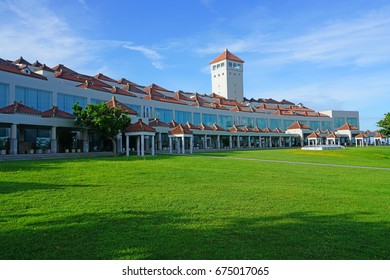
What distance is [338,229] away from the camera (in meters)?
7.95

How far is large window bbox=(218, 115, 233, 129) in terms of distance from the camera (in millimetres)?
66644

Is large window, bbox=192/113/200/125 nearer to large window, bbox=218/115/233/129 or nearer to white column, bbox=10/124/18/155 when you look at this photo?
large window, bbox=218/115/233/129

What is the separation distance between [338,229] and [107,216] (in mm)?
5650

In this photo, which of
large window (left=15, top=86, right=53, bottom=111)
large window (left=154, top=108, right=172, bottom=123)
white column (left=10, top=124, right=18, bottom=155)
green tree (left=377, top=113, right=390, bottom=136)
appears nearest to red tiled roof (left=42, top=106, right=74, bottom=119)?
large window (left=15, top=86, right=53, bottom=111)

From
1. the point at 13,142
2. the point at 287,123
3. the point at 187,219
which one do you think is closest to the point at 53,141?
the point at 13,142

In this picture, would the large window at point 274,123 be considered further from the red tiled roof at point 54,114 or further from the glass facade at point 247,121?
the red tiled roof at point 54,114

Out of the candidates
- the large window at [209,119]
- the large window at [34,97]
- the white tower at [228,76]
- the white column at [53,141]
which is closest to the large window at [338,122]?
the white tower at [228,76]

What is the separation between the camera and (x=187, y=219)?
852 cm

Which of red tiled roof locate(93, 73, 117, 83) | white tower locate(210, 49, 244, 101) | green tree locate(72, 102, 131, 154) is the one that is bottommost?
green tree locate(72, 102, 131, 154)

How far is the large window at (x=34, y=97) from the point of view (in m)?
32.4

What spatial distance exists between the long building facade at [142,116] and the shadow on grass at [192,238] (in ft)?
79.0

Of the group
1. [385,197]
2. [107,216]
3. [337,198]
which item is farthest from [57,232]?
[385,197]

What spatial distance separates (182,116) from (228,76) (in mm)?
44054
